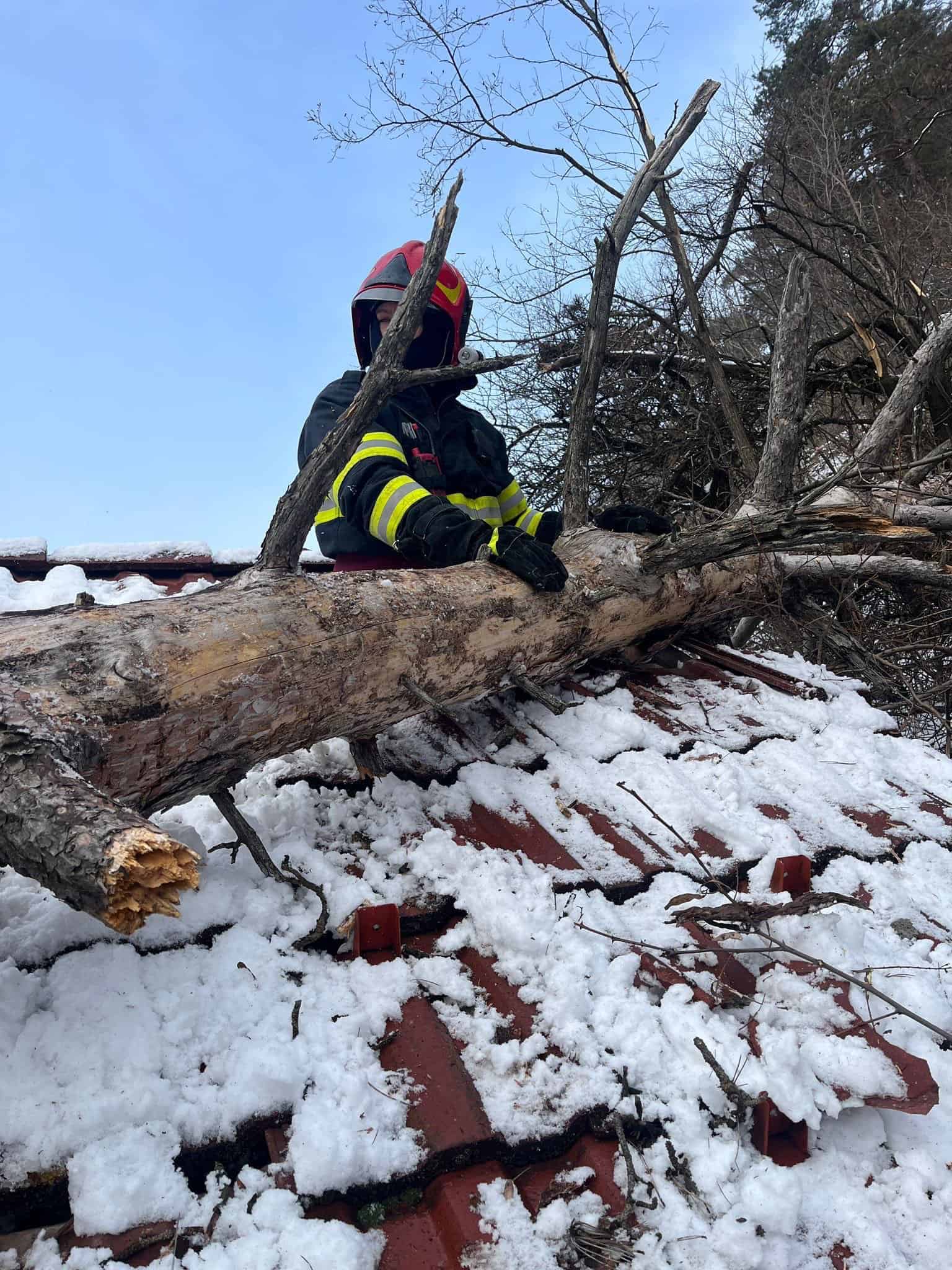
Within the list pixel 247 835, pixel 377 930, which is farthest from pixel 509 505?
pixel 377 930

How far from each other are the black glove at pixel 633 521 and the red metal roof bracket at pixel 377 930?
70.7 inches

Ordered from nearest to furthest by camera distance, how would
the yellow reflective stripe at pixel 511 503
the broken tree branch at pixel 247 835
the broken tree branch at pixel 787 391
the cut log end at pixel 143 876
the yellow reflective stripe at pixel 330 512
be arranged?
the cut log end at pixel 143 876 < the broken tree branch at pixel 247 835 < the yellow reflective stripe at pixel 330 512 < the broken tree branch at pixel 787 391 < the yellow reflective stripe at pixel 511 503

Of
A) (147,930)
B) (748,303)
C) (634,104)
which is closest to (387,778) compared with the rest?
(147,930)

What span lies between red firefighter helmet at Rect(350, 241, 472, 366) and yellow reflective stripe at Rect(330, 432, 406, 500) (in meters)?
0.71

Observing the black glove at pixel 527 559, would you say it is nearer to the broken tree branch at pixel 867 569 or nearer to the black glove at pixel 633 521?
the black glove at pixel 633 521

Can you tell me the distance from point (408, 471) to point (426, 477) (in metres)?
0.14

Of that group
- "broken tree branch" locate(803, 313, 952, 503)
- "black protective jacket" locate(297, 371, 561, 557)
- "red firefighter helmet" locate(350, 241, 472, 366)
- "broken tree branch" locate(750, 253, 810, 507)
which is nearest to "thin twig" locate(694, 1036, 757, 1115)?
"black protective jacket" locate(297, 371, 561, 557)

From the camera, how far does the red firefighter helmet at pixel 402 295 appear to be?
120 inches

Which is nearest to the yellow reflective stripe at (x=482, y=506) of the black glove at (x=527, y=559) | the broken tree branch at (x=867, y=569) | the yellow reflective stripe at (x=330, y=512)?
the yellow reflective stripe at (x=330, y=512)

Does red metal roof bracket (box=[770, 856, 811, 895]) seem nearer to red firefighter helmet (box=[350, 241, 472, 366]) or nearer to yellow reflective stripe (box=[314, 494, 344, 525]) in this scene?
yellow reflective stripe (box=[314, 494, 344, 525])

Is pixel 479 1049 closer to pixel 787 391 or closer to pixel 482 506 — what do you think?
pixel 482 506

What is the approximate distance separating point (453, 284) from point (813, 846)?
2.47 m

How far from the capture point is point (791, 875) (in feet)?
5.80

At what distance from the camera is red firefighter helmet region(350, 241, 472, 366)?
9.98ft
